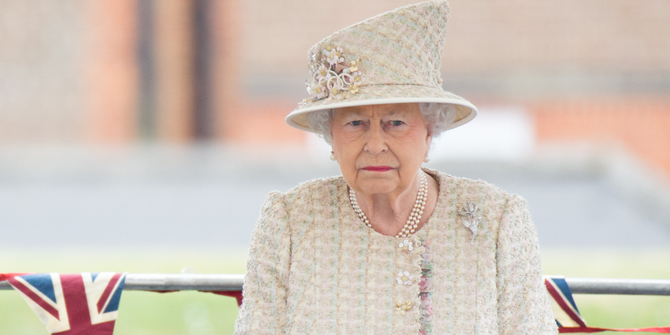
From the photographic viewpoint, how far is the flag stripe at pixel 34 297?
6.60ft

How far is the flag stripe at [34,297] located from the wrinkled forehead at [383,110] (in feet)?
3.32

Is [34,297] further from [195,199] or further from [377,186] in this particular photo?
[195,199]

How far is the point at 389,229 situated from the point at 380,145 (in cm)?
28

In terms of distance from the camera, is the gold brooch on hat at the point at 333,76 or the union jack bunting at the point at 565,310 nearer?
the gold brooch on hat at the point at 333,76

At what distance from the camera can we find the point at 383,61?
1.75m

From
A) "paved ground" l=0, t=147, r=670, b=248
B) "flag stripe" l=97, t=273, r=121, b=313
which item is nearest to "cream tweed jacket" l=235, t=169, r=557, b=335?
"flag stripe" l=97, t=273, r=121, b=313

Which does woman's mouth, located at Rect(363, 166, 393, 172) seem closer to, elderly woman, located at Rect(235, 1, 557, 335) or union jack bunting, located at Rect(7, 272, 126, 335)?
elderly woman, located at Rect(235, 1, 557, 335)

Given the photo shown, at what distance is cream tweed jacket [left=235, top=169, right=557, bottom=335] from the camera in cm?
183

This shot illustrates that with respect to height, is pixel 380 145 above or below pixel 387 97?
below

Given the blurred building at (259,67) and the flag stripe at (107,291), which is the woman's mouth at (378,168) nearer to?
the flag stripe at (107,291)

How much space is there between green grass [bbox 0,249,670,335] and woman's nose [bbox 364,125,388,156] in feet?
6.40

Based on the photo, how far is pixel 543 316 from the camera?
72.2 inches

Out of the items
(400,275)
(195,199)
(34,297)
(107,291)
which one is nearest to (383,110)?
(400,275)

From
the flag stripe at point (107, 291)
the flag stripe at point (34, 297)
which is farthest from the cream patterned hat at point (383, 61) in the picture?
the flag stripe at point (34, 297)
